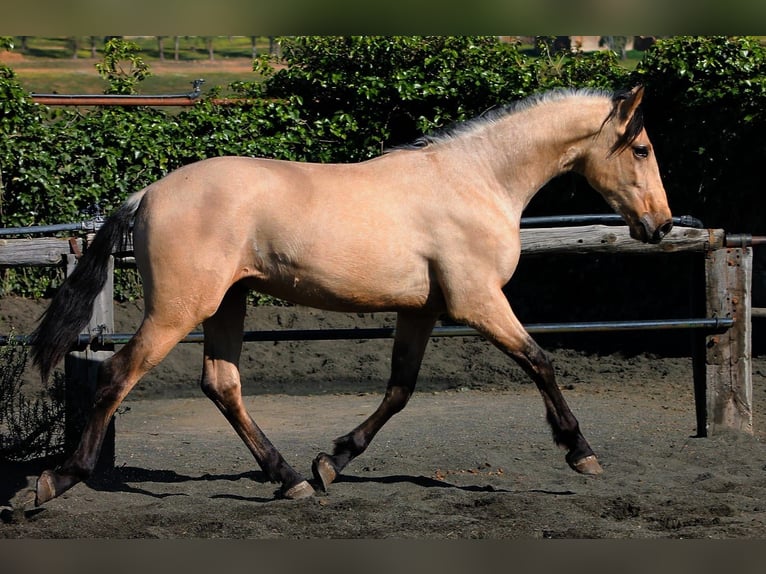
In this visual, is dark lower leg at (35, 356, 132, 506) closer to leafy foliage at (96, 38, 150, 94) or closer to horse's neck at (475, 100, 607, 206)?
horse's neck at (475, 100, 607, 206)

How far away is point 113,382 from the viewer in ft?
15.7

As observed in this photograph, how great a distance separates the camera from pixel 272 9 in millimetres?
3680

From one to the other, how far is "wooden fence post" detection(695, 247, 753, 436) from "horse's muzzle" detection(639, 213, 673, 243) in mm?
1285

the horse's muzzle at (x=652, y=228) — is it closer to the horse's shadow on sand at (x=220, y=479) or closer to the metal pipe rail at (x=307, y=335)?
the metal pipe rail at (x=307, y=335)

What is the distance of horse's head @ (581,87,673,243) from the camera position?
16.8 feet

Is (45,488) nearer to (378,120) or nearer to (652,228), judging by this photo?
(652,228)

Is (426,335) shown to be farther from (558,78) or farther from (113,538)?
(558,78)

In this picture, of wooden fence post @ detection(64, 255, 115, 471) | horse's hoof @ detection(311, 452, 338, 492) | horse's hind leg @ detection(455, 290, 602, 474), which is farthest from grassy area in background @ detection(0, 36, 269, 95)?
horse's hind leg @ detection(455, 290, 602, 474)

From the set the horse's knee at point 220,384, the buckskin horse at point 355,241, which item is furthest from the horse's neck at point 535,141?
the horse's knee at point 220,384

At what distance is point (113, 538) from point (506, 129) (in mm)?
2752

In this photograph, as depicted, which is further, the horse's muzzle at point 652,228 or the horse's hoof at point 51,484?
the horse's muzzle at point 652,228

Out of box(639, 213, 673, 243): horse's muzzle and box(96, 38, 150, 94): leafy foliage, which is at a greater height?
box(96, 38, 150, 94): leafy foliage

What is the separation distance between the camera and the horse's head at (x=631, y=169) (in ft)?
16.8

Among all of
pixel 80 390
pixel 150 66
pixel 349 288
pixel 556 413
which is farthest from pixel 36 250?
pixel 150 66
